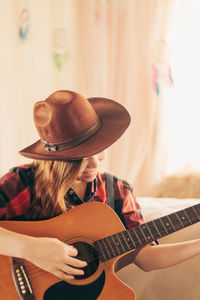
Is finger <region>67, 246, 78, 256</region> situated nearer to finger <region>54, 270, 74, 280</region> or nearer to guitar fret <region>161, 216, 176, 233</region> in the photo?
finger <region>54, 270, 74, 280</region>

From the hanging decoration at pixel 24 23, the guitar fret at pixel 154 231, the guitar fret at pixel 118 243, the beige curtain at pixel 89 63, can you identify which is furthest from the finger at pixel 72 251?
the hanging decoration at pixel 24 23

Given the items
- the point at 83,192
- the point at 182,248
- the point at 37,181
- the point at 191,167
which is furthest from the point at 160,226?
the point at 191,167

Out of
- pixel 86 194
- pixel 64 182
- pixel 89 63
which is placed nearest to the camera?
pixel 64 182

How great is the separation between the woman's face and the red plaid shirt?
0.12 metres

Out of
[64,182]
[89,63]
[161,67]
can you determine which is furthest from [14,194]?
[89,63]

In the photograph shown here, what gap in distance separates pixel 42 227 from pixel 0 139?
1291mm

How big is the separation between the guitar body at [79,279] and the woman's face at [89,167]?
0.09m

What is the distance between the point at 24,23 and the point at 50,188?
4.97 feet

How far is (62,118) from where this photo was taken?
1.02 m

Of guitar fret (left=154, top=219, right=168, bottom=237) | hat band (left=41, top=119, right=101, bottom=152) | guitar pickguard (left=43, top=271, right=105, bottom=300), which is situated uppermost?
hat band (left=41, top=119, right=101, bottom=152)

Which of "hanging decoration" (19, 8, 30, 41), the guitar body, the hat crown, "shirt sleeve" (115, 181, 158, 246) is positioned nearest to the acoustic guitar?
the guitar body

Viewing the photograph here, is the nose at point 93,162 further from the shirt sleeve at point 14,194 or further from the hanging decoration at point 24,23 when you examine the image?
the hanging decoration at point 24,23

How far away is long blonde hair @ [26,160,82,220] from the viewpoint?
1098 millimetres

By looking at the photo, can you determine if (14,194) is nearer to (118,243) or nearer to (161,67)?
(118,243)
